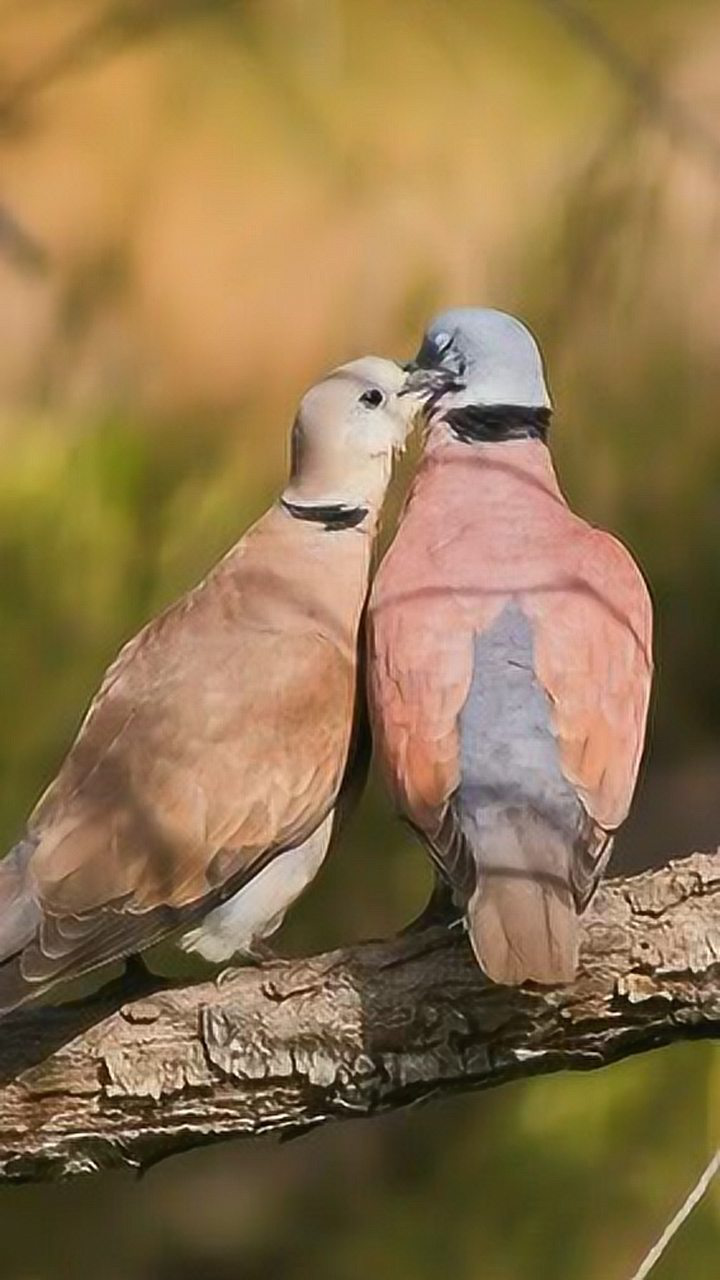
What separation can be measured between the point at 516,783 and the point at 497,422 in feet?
1.17

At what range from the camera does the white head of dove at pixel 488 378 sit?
6.45ft

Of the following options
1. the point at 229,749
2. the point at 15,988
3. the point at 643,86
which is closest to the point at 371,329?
the point at 643,86

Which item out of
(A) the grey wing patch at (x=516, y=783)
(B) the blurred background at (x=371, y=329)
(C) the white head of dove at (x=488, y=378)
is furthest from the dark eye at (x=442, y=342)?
(B) the blurred background at (x=371, y=329)

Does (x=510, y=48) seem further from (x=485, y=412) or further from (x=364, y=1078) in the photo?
(x=364, y=1078)

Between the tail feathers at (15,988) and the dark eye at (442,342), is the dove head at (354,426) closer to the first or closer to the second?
the dark eye at (442,342)

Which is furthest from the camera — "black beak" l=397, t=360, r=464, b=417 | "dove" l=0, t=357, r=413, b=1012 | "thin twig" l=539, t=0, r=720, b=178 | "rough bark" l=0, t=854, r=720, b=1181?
"thin twig" l=539, t=0, r=720, b=178

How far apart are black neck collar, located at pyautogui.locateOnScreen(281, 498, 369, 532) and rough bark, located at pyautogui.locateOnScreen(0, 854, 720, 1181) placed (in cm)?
38

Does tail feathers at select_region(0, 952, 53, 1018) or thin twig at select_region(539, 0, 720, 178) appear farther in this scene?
thin twig at select_region(539, 0, 720, 178)

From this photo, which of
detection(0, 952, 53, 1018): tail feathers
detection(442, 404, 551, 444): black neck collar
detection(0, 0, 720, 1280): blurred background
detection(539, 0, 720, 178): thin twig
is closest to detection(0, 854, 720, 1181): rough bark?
detection(0, 952, 53, 1018): tail feathers

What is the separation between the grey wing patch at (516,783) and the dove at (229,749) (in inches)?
8.2

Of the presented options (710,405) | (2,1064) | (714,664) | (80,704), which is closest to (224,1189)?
(80,704)

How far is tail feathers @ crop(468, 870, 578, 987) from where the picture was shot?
1644 millimetres

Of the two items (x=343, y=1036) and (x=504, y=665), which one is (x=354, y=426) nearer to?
(x=504, y=665)

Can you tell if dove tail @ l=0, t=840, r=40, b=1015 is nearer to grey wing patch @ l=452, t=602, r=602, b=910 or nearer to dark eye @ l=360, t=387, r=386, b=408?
grey wing patch @ l=452, t=602, r=602, b=910
